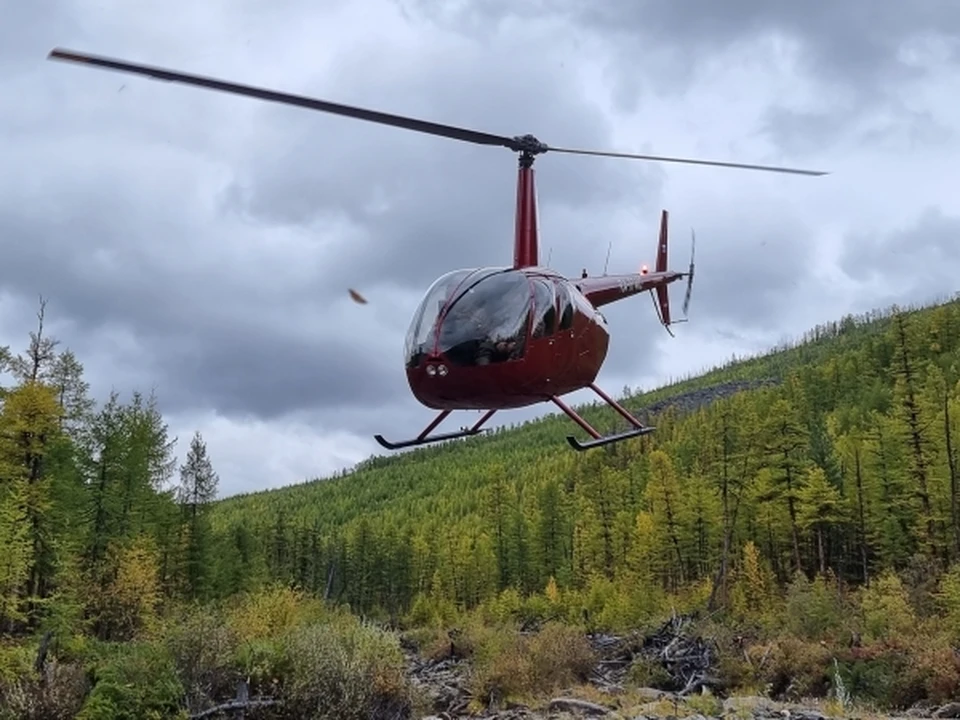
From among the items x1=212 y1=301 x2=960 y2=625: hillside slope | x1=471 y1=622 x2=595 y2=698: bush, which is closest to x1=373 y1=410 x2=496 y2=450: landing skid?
x1=471 y1=622 x2=595 y2=698: bush

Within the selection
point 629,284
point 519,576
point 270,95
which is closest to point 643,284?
point 629,284

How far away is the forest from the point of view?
75.6 feet

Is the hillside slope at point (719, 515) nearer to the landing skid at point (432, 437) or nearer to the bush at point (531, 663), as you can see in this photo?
the bush at point (531, 663)

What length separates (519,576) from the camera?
7481 cm

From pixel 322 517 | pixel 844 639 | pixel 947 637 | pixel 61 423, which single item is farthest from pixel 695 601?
pixel 322 517

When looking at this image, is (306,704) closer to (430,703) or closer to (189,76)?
(430,703)

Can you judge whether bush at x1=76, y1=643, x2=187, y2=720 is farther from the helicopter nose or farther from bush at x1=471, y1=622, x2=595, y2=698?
the helicopter nose

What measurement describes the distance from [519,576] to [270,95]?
71.6 meters

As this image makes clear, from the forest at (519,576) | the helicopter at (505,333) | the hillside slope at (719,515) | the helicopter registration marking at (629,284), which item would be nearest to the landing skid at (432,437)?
the helicopter at (505,333)

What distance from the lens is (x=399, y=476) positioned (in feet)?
652

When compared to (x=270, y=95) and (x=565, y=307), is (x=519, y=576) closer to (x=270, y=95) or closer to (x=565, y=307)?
(x=565, y=307)

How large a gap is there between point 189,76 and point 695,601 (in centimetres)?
4435

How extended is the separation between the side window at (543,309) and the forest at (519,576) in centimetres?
1317

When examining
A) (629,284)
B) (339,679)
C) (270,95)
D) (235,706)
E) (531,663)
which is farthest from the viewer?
(531,663)
